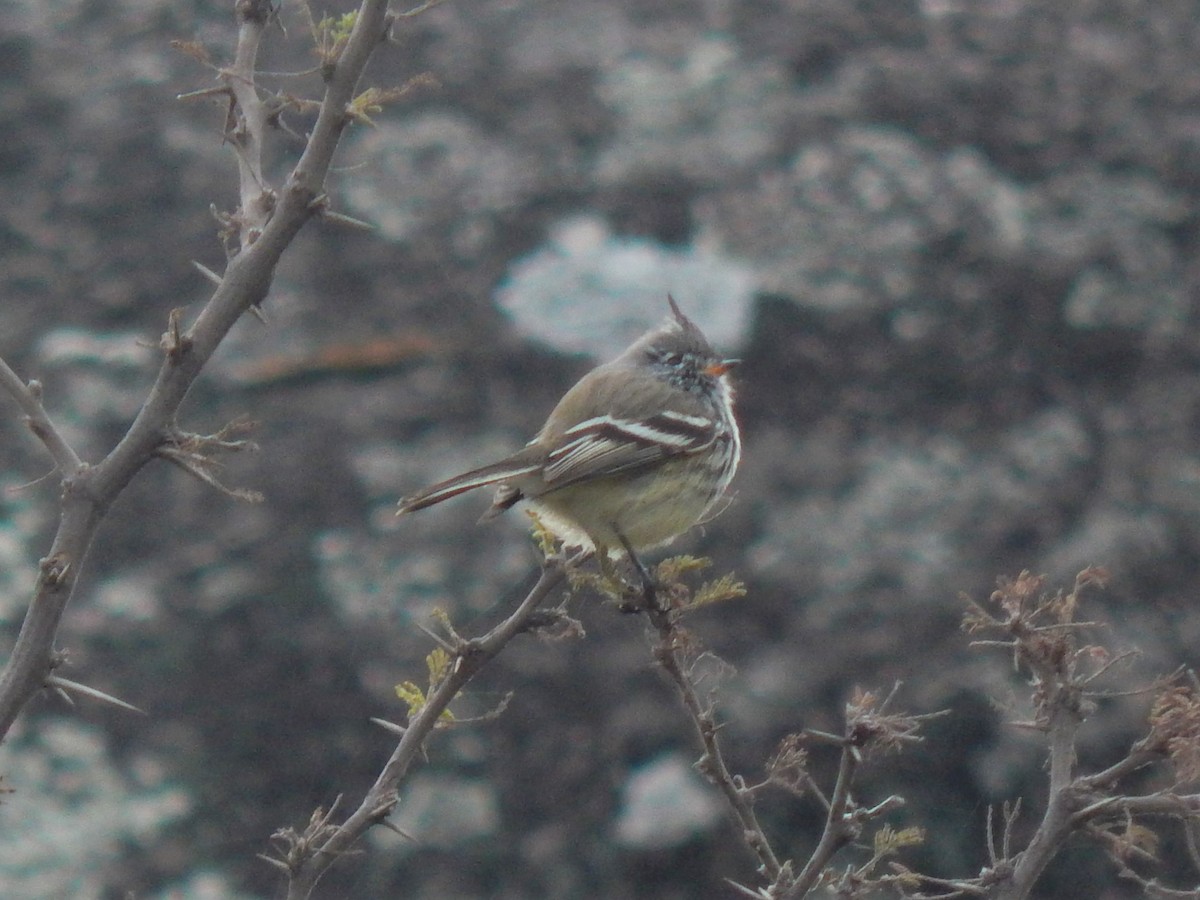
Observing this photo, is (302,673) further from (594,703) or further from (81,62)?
(81,62)

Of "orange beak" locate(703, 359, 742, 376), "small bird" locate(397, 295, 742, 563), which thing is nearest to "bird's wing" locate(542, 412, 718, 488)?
"small bird" locate(397, 295, 742, 563)

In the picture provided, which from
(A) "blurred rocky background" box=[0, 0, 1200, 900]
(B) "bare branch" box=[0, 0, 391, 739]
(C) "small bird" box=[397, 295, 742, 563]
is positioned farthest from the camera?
(A) "blurred rocky background" box=[0, 0, 1200, 900]

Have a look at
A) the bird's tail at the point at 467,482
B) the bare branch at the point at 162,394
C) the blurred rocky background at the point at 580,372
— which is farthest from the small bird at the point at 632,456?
the bare branch at the point at 162,394

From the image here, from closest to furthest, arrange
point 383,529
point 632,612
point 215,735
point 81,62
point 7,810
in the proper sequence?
1. point 632,612
2. point 7,810
3. point 215,735
4. point 383,529
5. point 81,62

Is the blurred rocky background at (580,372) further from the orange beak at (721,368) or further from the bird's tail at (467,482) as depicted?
the bird's tail at (467,482)

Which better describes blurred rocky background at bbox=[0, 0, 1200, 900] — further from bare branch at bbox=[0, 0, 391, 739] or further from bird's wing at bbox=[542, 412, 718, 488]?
bare branch at bbox=[0, 0, 391, 739]

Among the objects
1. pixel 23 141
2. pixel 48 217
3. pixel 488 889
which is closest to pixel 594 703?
pixel 488 889
